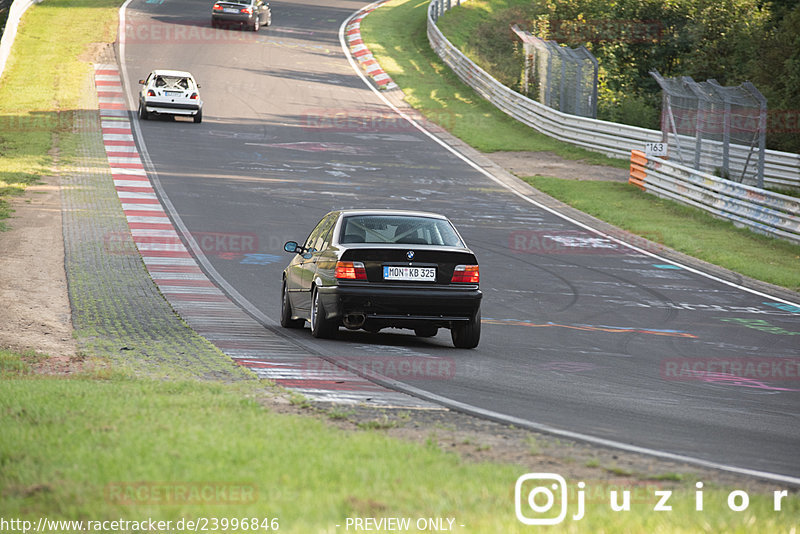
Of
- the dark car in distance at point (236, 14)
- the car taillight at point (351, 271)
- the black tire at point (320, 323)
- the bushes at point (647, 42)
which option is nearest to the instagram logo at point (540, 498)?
the car taillight at point (351, 271)

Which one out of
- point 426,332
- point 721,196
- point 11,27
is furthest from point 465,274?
point 11,27

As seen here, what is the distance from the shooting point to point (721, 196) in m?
24.5

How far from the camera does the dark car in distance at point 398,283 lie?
35.2 feet

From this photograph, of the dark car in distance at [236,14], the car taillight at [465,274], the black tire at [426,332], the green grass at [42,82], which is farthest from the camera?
the dark car in distance at [236,14]

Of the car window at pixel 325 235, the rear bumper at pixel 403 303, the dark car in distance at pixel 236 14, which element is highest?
the dark car in distance at pixel 236 14

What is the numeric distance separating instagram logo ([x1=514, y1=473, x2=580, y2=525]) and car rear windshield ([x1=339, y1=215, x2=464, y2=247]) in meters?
5.88

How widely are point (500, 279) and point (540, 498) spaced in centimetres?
1218

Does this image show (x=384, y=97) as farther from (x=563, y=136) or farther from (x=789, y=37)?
(x=789, y=37)

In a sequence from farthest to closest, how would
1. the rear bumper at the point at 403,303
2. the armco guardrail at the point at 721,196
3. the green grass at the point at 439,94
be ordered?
the green grass at the point at 439,94 < the armco guardrail at the point at 721,196 < the rear bumper at the point at 403,303

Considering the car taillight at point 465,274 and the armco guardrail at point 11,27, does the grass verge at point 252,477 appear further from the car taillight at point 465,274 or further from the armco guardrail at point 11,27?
the armco guardrail at point 11,27

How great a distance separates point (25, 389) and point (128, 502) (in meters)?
3.00

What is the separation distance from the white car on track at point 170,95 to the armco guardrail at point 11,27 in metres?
8.91

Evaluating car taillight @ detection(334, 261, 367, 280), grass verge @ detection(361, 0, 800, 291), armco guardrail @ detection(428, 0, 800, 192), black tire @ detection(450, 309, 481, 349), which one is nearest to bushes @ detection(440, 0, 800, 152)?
armco guardrail @ detection(428, 0, 800, 192)

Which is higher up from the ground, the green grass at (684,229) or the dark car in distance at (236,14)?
the dark car in distance at (236,14)
